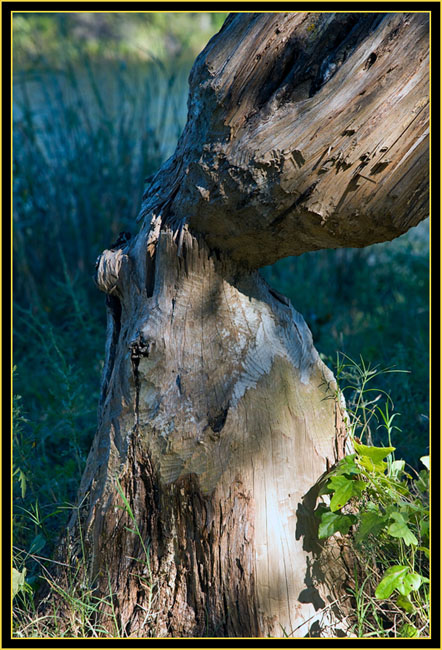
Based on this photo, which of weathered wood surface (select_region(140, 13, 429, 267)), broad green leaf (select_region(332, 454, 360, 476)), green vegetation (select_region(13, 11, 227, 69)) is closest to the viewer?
weathered wood surface (select_region(140, 13, 429, 267))

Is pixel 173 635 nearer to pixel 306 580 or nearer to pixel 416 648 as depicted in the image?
pixel 306 580

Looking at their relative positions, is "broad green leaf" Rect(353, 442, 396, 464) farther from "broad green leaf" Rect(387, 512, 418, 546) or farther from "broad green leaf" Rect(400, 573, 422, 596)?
"broad green leaf" Rect(400, 573, 422, 596)

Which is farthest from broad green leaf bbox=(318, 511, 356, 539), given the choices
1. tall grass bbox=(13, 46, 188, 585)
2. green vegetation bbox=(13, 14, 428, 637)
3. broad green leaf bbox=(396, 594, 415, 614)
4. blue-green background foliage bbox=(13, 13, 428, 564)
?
tall grass bbox=(13, 46, 188, 585)

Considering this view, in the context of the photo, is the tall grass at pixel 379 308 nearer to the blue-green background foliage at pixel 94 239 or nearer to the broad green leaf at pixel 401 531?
the blue-green background foliage at pixel 94 239

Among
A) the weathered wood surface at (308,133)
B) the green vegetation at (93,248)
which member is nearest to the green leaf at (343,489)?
the weathered wood surface at (308,133)

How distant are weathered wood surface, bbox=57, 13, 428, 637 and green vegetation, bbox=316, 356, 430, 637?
9 centimetres

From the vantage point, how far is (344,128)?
1666mm

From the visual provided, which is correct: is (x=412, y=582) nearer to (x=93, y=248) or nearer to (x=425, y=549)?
A: (x=425, y=549)

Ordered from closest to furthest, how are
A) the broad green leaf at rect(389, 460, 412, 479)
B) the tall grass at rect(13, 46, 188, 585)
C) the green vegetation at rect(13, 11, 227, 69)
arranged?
the broad green leaf at rect(389, 460, 412, 479) → the tall grass at rect(13, 46, 188, 585) → the green vegetation at rect(13, 11, 227, 69)

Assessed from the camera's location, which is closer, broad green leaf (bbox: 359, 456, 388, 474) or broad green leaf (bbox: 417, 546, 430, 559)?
broad green leaf (bbox: 417, 546, 430, 559)

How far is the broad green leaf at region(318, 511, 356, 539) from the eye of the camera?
6.00 ft

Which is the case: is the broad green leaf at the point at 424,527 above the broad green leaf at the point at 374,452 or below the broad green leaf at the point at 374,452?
below

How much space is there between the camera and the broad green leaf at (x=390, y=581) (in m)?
1.75

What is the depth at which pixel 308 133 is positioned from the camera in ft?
5.58
